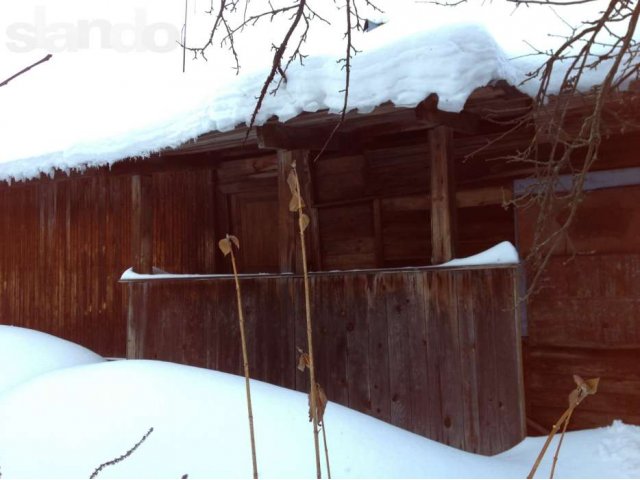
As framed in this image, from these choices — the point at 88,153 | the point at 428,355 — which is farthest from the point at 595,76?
the point at 88,153

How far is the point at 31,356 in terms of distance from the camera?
699cm

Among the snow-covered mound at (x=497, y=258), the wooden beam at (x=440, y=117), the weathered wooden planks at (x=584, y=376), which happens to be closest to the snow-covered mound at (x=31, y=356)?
the snow-covered mound at (x=497, y=258)

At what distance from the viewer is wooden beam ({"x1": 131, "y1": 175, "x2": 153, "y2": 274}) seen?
6898 millimetres

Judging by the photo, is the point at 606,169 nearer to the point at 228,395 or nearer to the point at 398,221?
the point at 398,221

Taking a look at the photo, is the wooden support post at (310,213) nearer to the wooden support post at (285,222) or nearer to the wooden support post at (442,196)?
the wooden support post at (285,222)

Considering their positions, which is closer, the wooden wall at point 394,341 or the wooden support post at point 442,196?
the wooden wall at point 394,341

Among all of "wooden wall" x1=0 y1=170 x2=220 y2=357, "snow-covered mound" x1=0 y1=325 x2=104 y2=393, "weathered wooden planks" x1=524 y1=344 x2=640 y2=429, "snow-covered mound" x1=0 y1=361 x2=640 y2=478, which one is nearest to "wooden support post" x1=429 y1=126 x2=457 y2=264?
"snow-covered mound" x1=0 y1=361 x2=640 y2=478

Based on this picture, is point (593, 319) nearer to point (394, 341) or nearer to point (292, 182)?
point (394, 341)

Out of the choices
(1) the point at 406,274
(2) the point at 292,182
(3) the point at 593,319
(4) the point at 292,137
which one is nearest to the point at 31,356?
(4) the point at 292,137

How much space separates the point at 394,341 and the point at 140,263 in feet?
10.5

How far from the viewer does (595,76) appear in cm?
437

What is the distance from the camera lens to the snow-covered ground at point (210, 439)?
155 inches

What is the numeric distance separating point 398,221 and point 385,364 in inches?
79.5

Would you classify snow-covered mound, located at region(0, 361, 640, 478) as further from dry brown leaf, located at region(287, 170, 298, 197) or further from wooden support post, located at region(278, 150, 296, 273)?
dry brown leaf, located at region(287, 170, 298, 197)
